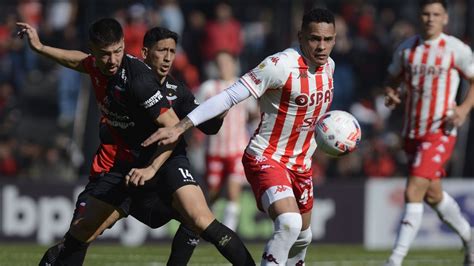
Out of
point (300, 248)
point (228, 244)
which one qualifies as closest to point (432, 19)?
point (300, 248)

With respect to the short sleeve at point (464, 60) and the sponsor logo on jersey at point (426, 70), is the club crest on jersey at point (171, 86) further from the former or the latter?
the short sleeve at point (464, 60)

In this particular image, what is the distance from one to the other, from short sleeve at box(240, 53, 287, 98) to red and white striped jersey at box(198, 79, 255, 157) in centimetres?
660

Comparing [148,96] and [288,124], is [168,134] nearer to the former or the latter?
[148,96]

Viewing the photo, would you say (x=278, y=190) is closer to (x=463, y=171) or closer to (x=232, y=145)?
(x=232, y=145)

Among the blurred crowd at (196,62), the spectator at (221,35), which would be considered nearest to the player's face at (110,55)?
the blurred crowd at (196,62)

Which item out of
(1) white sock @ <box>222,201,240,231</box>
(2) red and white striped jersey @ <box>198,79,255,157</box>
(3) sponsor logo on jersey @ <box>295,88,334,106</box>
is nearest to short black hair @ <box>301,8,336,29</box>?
(3) sponsor logo on jersey @ <box>295,88,334,106</box>

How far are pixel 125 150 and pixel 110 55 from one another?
868mm

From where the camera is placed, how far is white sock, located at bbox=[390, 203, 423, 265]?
10.4 metres

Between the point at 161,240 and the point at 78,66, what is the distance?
7636 millimetres

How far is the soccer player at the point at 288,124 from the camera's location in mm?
8156

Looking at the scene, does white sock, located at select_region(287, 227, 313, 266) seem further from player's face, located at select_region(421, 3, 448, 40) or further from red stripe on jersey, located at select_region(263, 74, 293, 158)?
player's face, located at select_region(421, 3, 448, 40)

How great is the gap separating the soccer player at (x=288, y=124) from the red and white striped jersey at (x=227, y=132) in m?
6.24

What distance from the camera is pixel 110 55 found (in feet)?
26.2

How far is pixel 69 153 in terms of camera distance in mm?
17297
